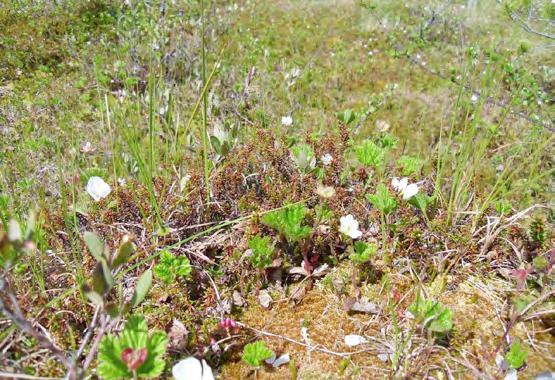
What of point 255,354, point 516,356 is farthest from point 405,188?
point 255,354

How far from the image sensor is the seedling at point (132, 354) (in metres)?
1.31

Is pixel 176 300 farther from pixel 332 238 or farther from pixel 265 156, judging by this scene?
pixel 265 156

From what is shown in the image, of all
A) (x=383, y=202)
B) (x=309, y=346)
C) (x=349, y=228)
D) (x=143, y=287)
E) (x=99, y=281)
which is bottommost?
(x=309, y=346)

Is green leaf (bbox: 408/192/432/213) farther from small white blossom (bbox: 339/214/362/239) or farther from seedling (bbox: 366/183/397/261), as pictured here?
small white blossom (bbox: 339/214/362/239)

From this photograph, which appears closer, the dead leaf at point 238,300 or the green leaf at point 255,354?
Result: the green leaf at point 255,354

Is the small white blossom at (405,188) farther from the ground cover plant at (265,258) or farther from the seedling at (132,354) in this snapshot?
the seedling at (132,354)

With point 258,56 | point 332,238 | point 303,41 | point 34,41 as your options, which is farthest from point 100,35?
point 332,238

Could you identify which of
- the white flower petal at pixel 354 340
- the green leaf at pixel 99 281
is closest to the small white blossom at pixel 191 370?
the green leaf at pixel 99 281

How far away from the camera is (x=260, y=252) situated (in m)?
1.95

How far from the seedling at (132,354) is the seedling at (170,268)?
0.39 metres

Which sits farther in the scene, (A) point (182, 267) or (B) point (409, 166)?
(B) point (409, 166)

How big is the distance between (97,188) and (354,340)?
145 centimetres

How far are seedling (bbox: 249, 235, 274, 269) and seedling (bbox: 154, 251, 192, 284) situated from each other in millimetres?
298

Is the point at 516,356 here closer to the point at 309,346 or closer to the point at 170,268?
the point at 309,346
